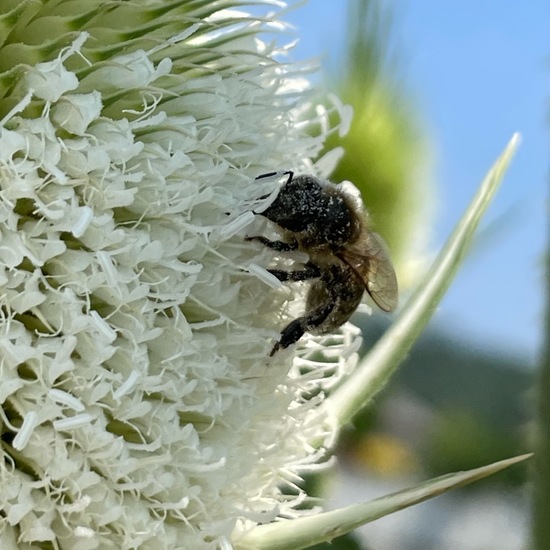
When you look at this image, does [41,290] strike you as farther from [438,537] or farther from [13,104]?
[438,537]

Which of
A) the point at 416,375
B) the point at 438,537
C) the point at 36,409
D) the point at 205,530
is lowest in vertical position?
the point at 438,537

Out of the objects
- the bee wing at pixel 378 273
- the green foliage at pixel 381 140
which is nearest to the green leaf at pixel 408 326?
the bee wing at pixel 378 273

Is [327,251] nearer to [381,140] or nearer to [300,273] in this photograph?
[300,273]

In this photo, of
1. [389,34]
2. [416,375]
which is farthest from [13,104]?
[416,375]

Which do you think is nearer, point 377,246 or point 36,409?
point 36,409

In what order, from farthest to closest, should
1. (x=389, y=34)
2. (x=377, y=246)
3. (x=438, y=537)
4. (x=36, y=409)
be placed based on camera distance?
(x=438, y=537)
(x=389, y=34)
(x=377, y=246)
(x=36, y=409)

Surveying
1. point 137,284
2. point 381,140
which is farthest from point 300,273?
point 381,140
